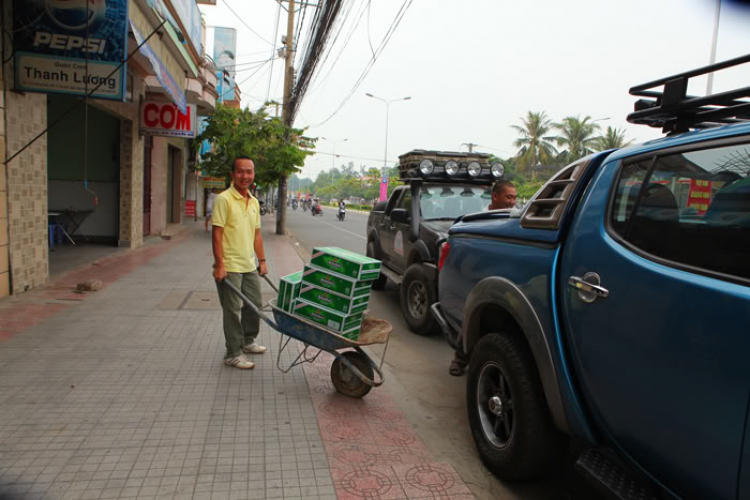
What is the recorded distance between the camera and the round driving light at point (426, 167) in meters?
6.78

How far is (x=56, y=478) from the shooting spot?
276 cm

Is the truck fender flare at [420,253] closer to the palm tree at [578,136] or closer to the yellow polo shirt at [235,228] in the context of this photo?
the yellow polo shirt at [235,228]

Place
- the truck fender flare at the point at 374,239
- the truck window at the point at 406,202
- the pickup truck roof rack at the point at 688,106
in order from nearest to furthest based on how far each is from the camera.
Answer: the pickup truck roof rack at the point at 688,106 → the truck window at the point at 406,202 → the truck fender flare at the point at 374,239

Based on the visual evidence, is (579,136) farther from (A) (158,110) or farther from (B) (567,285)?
(B) (567,285)

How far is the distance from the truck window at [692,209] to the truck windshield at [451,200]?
4.51 m

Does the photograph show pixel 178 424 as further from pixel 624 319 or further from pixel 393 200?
pixel 393 200

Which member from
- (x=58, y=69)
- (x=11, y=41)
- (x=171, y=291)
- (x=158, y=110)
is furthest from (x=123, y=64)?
(x=158, y=110)

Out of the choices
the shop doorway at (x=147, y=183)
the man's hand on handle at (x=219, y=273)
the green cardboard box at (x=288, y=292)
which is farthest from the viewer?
the shop doorway at (x=147, y=183)

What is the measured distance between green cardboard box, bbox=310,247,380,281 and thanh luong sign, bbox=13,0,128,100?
427cm

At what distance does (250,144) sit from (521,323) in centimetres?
1487

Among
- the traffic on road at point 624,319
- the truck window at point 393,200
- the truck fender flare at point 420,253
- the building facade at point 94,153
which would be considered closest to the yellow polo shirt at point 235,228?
the traffic on road at point 624,319

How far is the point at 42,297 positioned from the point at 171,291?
1.61 m

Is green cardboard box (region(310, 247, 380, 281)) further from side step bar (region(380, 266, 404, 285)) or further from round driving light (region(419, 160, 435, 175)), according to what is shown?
side step bar (region(380, 266, 404, 285))

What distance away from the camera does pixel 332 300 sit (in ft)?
12.6
